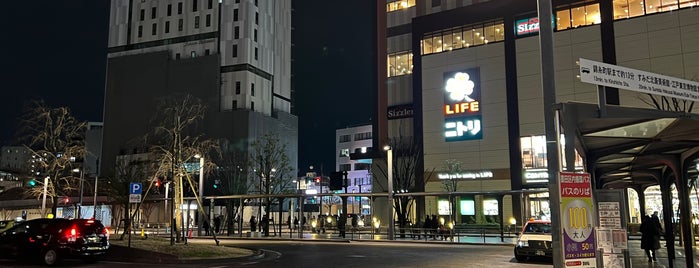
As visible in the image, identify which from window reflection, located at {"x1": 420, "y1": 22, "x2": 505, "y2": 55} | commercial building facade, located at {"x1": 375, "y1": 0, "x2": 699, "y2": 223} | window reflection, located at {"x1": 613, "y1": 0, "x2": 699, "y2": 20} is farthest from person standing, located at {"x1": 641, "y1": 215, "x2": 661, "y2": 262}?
window reflection, located at {"x1": 420, "y1": 22, "x2": 505, "y2": 55}

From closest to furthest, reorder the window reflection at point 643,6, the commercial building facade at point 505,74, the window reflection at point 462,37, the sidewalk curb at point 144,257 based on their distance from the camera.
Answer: the sidewalk curb at point 144,257, the window reflection at point 643,6, the commercial building facade at point 505,74, the window reflection at point 462,37

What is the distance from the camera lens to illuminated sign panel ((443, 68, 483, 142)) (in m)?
49.7

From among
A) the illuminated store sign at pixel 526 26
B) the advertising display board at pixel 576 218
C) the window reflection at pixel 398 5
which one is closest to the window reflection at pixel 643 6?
the illuminated store sign at pixel 526 26

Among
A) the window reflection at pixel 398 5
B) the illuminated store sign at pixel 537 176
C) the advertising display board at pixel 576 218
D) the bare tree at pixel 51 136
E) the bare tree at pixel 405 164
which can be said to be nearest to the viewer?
the advertising display board at pixel 576 218

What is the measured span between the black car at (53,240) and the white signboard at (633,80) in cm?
1565

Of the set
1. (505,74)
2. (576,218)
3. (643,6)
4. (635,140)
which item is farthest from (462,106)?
(576,218)

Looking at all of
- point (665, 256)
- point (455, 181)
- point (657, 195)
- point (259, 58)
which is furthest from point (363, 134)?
point (665, 256)

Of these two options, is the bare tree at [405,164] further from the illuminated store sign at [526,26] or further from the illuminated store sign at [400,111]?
the illuminated store sign at [526,26]

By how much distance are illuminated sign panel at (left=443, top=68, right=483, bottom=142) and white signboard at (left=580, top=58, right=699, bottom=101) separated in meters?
39.7

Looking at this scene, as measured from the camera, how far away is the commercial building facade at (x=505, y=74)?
142 feet

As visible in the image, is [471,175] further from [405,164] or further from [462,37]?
[462,37]

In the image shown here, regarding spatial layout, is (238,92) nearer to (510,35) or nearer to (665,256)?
(510,35)

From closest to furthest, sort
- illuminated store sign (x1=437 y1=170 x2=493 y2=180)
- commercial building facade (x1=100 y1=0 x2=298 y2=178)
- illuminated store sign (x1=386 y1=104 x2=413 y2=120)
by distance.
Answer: illuminated store sign (x1=437 y1=170 x2=493 y2=180) < illuminated store sign (x1=386 y1=104 x2=413 y2=120) < commercial building facade (x1=100 y1=0 x2=298 y2=178)

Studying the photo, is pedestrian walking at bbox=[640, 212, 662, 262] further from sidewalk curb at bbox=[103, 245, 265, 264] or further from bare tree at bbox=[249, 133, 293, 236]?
bare tree at bbox=[249, 133, 293, 236]
